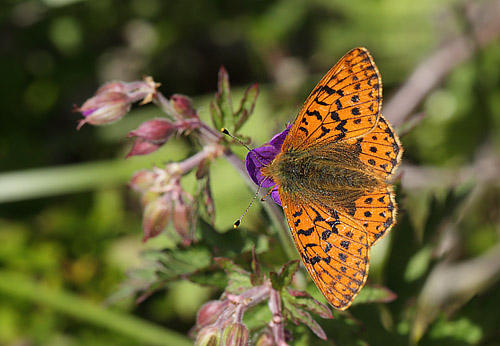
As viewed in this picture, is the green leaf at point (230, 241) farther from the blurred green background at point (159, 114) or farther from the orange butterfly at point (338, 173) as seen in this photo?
the blurred green background at point (159, 114)

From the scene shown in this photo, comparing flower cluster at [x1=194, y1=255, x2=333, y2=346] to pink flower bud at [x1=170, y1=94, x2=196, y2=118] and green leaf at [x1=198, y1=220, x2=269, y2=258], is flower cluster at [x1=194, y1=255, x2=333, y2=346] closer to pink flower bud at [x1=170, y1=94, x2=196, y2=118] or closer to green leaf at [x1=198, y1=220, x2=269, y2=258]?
green leaf at [x1=198, y1=220, x2=269, y2=258]

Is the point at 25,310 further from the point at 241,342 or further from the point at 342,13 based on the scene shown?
the point at 342,13

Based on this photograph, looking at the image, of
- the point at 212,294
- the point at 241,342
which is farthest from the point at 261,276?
the point at 212,294

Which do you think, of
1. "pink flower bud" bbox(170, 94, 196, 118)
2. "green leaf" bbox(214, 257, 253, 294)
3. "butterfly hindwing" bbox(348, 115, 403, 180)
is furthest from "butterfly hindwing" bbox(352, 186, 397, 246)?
"pink flower bud" bbox(170, 94, 196, 118)

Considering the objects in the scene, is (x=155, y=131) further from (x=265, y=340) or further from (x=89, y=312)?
(x=89, y=312)

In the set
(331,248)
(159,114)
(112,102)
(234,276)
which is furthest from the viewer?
(159,114)

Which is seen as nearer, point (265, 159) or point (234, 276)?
point (234, 276)

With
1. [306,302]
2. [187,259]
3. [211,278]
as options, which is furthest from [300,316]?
[187,259]
